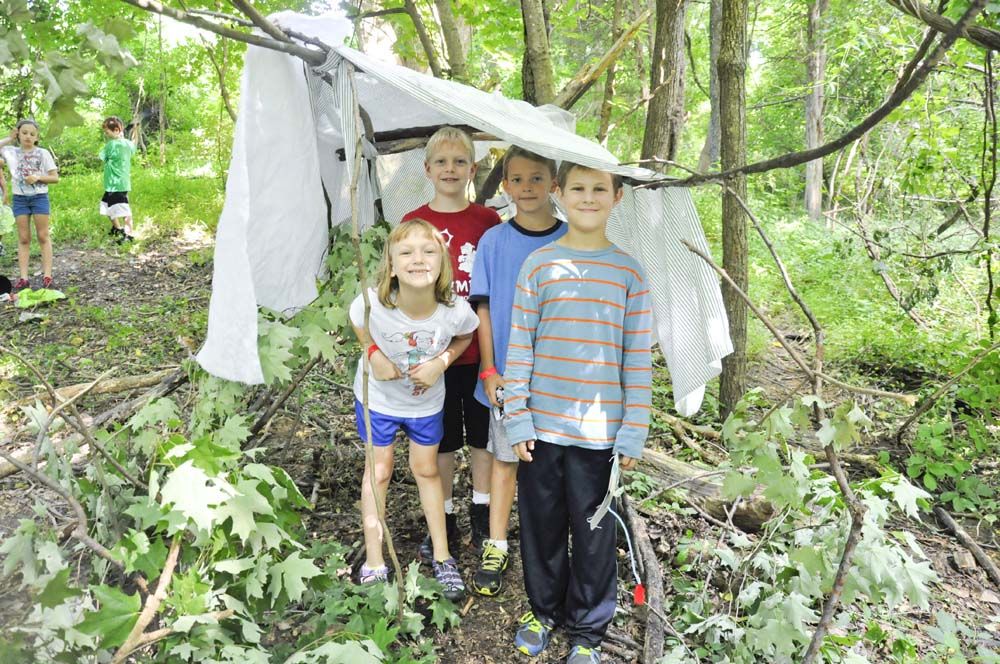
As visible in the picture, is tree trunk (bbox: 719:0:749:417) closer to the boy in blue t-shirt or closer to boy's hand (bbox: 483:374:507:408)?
the boy in blue t-shirt

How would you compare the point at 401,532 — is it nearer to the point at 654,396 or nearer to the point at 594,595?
the point at 594,595

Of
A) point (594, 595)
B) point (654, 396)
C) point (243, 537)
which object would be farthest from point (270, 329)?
point (654, 396)

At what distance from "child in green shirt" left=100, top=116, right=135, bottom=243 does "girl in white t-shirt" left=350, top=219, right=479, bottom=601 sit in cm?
646

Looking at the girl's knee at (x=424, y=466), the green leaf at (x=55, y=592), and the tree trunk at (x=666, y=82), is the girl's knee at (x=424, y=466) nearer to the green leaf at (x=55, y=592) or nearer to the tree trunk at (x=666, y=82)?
the green leaf at (x=55, y=592)

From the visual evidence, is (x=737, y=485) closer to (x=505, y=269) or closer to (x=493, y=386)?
(x=493, y=386)

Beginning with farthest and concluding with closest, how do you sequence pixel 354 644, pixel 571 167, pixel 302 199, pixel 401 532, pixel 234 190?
pixel 401 532 → pixel 302 199 → pixel 571 167 → pixel 234 190 → pixel 354 644

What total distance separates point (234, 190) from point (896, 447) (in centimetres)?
369

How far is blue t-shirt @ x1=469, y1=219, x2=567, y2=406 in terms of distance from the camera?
7.73ft

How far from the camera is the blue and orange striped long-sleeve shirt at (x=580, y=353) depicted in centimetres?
208

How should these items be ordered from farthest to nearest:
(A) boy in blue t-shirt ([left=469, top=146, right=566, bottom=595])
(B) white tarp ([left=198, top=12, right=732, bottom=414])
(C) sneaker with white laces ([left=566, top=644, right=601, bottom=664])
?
1. (A) boy in blue t-shirt ([left=469, top=146, right=566, bottom=595])
2. (C) sneaker with white laces ([left=566, top=644, right=601, bottom=664])
3. (B) white tarp ([left=198, top=12, right=732, bottom=414])

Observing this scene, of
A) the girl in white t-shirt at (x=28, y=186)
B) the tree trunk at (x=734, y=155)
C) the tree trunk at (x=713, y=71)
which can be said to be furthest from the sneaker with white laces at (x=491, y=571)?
the girl in white t-shirt at (x=28, y=186)

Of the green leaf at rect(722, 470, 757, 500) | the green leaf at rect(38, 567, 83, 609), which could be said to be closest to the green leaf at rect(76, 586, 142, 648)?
the green leaf at rect(38, 567, 83, 609)

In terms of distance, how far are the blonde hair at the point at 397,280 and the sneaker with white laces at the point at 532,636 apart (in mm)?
1113

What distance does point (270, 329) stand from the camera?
221cm
